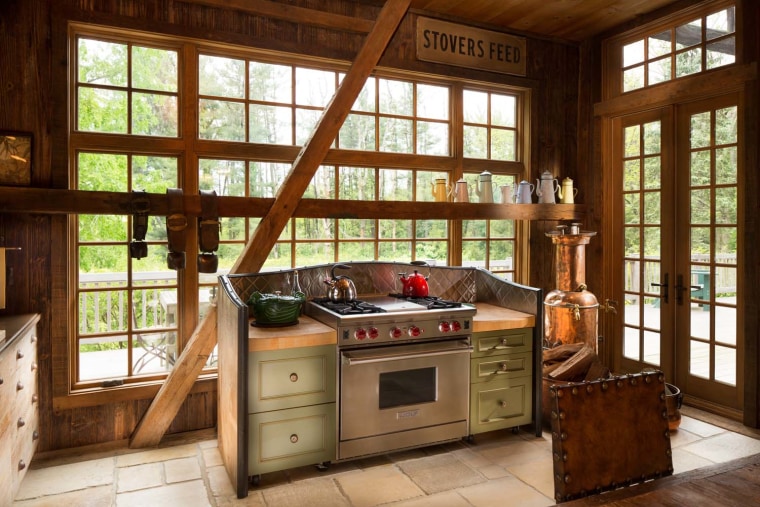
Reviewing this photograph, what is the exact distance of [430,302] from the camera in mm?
3453

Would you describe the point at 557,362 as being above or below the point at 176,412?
above

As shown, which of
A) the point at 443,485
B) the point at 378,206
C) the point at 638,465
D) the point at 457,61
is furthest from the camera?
the point at 457,61

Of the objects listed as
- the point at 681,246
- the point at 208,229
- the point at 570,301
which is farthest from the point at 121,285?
the point at 681,246

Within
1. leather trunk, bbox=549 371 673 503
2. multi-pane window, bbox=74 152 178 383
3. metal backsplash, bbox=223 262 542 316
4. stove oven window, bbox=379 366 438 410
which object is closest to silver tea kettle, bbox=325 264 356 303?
metal backsplash, bbox=223 262 542 316

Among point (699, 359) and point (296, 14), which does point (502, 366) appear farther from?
point (296, 14)

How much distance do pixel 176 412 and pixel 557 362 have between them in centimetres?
261

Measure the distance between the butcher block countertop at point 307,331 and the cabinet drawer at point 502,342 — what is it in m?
0.04

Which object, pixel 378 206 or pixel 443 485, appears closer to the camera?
pixel 443 485

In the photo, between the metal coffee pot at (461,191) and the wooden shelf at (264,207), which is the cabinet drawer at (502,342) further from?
the metal coffee pot at (461,191)

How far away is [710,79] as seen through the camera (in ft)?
12.4

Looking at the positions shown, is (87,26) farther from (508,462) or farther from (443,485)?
(508,462)

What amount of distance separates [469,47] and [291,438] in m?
3.32

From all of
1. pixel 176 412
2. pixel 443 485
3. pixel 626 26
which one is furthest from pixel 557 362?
pixel 626 26

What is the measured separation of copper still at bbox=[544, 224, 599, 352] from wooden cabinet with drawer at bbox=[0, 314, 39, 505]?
345 cm
